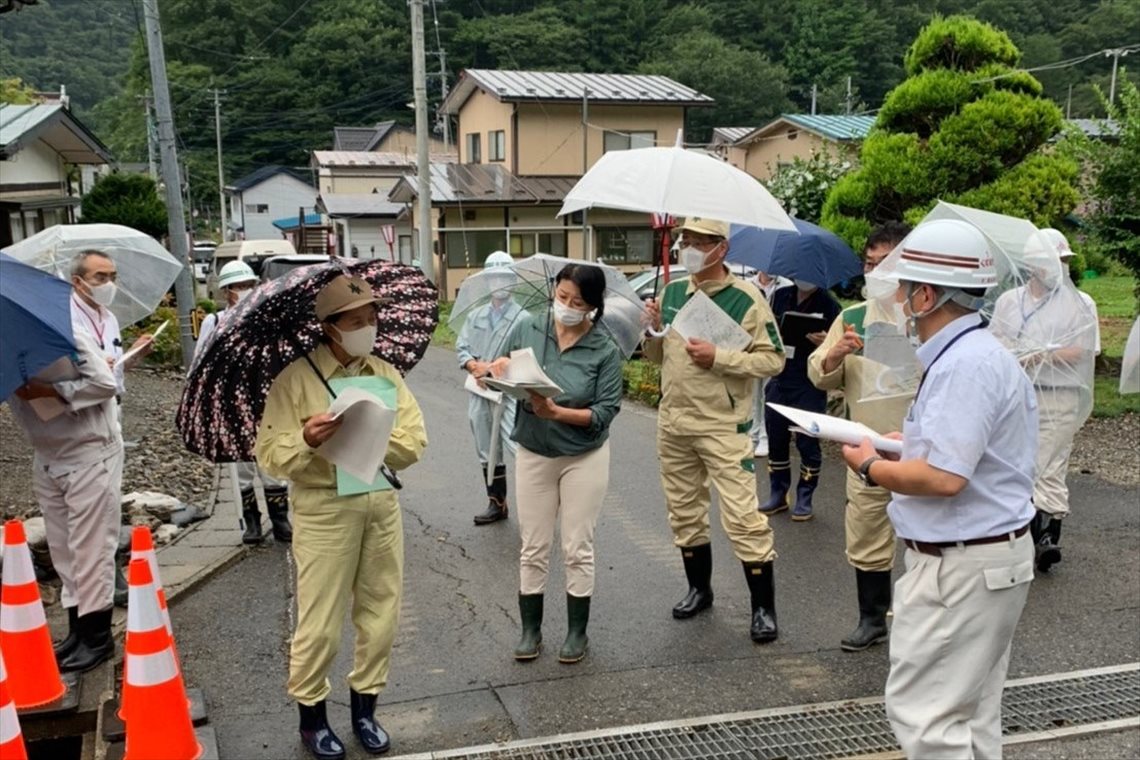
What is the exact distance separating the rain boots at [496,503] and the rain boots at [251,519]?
5.24 ft

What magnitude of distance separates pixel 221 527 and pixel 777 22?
57.4 meters

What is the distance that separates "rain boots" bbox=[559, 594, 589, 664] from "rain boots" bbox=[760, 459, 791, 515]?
9.42ft

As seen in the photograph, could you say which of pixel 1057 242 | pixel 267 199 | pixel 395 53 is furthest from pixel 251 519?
pixel 395 53

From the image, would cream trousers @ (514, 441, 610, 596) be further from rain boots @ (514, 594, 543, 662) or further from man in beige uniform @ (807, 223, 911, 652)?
man in beige uniform @ (807, 223, 911, 652)

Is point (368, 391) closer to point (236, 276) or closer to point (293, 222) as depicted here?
point (236, 276)

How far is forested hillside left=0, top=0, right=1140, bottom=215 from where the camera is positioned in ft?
158

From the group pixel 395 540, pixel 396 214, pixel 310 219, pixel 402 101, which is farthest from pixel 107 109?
pixel 395 540

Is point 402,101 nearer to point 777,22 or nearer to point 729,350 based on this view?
point 777,22

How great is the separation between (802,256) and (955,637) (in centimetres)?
435

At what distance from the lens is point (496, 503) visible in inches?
267

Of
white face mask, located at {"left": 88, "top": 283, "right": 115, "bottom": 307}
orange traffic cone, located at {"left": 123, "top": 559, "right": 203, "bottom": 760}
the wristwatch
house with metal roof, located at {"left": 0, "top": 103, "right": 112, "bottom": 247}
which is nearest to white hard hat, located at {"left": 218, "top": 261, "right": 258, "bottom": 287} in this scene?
white face mask, located at {"left": 88, "top": 283, "right": 115, "bottom": 307}

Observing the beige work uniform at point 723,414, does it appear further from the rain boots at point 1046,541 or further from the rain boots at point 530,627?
the rain boots at point 1046,541

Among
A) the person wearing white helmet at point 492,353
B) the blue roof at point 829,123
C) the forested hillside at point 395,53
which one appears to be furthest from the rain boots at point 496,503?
the forested hillside at point 395,53

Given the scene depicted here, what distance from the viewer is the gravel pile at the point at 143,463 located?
23.0 feet
